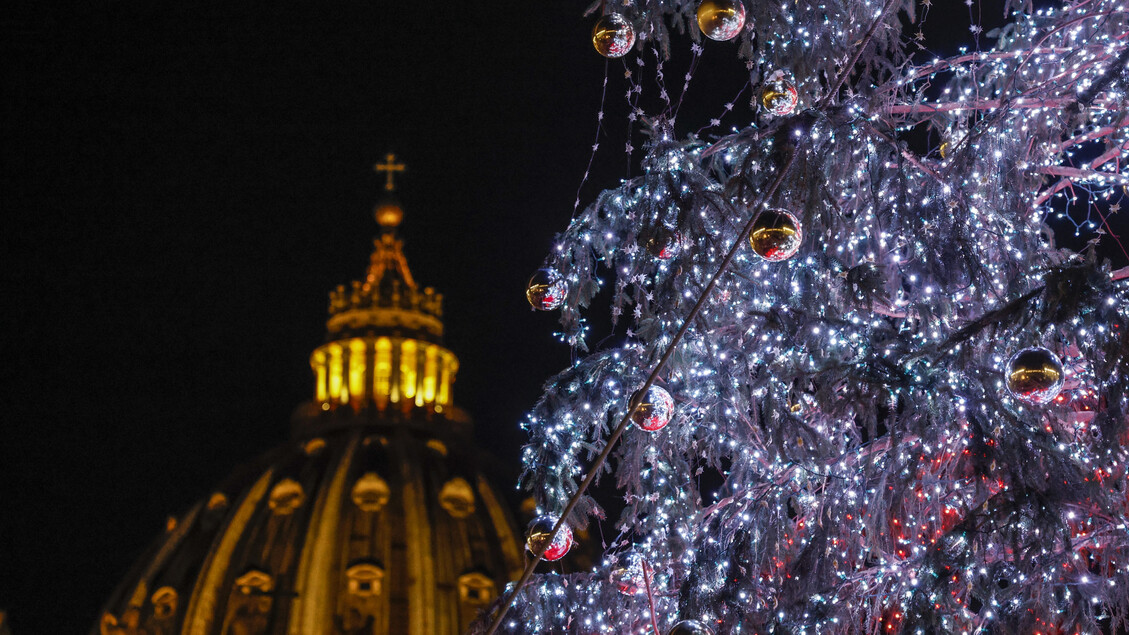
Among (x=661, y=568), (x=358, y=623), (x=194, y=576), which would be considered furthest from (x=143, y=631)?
(x=661, y=568)

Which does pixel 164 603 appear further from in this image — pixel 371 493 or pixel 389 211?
pixel 389 211

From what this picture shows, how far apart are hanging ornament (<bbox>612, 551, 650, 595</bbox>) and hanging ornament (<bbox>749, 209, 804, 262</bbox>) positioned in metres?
2.02

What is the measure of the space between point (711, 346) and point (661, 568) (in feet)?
3.58

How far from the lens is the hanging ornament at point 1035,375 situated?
4.80 meters

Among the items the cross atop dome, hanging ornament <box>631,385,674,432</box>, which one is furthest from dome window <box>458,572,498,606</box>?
hanging ornament <box>631,385,674,432</box>

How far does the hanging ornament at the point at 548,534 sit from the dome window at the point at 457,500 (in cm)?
5060

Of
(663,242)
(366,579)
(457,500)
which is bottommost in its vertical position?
(663,242)

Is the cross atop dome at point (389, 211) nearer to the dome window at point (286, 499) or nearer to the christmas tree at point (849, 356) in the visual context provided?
the dome window at point (286, 499)

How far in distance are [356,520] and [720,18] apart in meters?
51.3

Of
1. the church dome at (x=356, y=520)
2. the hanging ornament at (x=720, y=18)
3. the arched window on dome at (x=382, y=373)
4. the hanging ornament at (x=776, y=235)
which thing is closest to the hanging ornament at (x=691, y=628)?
the hanging ornament at (x=776, y=235)

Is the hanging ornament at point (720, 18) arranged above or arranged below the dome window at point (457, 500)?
below

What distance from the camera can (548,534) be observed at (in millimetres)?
6379

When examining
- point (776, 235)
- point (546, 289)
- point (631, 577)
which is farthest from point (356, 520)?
point (776, 235)

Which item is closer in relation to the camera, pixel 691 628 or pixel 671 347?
pixel 671 347
